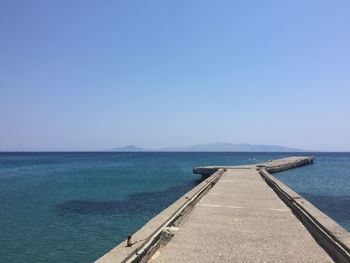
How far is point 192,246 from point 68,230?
10.4 m

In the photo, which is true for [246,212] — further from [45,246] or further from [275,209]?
[45,246]

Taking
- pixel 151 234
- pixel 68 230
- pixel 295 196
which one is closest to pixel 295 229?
pixel 151 234

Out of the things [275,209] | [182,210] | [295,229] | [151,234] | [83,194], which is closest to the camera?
[151,234]

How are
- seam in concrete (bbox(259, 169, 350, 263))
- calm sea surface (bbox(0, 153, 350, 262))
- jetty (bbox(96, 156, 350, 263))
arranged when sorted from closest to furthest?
1. jetty (bbox(96, 156, 350, 263))
2. seam in concrete (bbox(259, 169, 350, 263))
3. calm sea surface (bbox(0, 153, 350, 262))

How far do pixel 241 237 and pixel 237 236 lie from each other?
13cm

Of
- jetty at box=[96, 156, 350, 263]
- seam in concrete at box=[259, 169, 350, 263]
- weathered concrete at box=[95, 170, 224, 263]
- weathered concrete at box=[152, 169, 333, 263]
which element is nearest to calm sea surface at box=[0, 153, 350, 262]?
weathered concrete at box=[95, 170, 224, 263]

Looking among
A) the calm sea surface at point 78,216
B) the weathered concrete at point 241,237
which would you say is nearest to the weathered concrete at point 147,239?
the weathered concrete at point 241,237

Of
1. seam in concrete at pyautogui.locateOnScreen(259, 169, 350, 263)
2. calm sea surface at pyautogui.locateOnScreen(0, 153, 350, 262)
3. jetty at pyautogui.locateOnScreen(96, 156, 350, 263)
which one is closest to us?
jetty at pyautogui.locateOnScreen(96, 156, 350, 263)

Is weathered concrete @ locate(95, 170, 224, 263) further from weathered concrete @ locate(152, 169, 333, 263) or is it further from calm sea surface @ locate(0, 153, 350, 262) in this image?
calm sea surface @ locate(0, 153, 350, 262)

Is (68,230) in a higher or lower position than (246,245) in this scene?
lower

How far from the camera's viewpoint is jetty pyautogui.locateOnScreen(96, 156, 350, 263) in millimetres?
7664

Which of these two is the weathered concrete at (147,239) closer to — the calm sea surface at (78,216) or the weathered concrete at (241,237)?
the weathered concrete at (241,237)

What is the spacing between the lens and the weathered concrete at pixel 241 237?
7.74 metres

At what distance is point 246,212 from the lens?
12.8m
